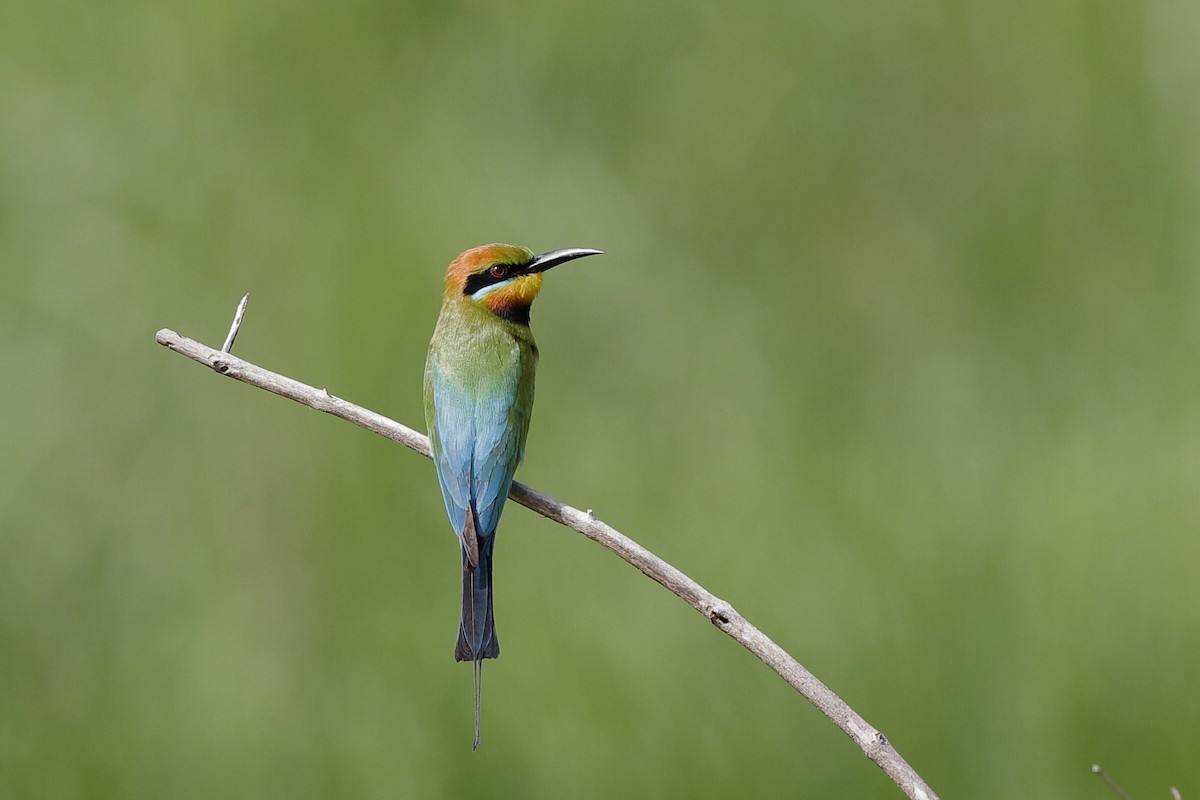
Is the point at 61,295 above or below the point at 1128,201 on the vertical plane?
below

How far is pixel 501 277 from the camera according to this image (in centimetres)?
279

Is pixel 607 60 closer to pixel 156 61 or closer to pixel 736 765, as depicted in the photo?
pixel 156 61

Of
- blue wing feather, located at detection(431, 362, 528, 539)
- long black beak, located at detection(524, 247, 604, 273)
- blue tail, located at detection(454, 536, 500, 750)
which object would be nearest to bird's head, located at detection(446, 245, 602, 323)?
long black beak, located at detection(524, 247, 604, 273)

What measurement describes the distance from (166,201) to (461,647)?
189 centimetres

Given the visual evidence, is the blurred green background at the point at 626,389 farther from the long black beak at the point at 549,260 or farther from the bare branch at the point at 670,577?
the bare branch at the point at 670,577

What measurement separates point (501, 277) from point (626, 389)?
3.07ft

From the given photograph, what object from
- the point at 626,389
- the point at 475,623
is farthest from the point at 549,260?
the point at 626,389

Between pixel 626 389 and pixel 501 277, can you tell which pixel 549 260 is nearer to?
pixel 501 277

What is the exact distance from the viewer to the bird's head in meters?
2.78

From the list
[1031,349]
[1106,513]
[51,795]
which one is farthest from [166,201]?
[1106,513]

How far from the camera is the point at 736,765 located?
3344 mm

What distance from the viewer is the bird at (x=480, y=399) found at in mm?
2422

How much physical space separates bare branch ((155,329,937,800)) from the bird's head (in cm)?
42

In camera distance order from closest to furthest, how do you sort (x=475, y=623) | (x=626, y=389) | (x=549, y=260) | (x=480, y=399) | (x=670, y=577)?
(x=670, y=577)
(x=475, y=623)
(x=480, y=399)
(x=549, y=260)
(x=626, y=389)
